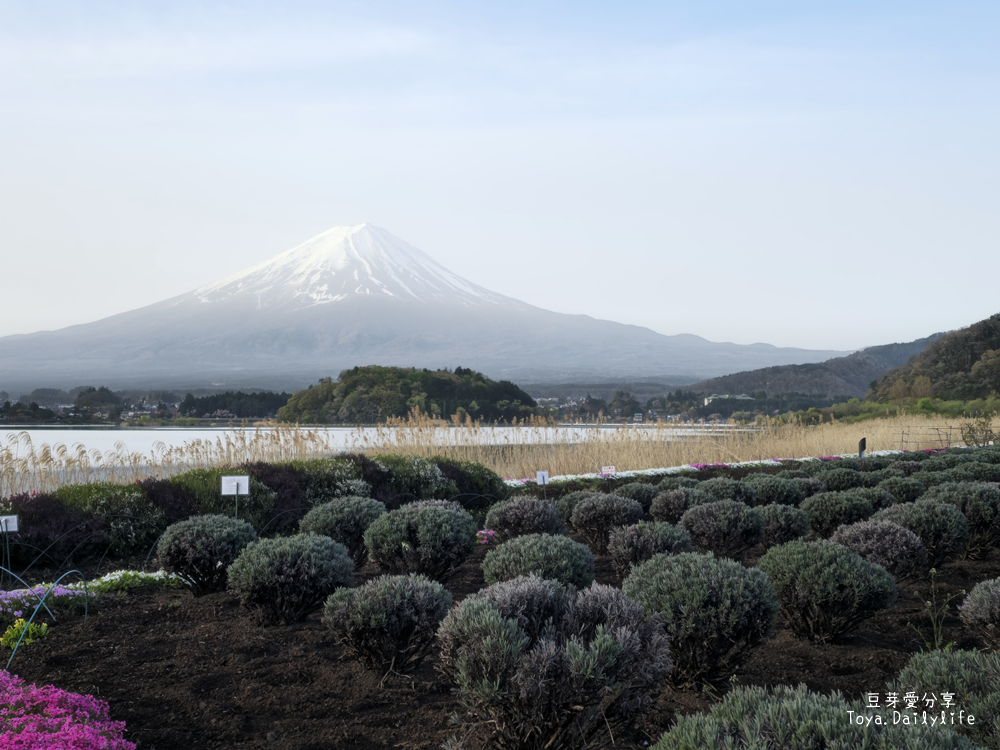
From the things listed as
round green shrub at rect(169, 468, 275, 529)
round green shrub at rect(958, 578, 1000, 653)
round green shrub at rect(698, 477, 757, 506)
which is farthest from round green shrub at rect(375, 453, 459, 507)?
round green shrub at rect(958, 578, 1000, 653)

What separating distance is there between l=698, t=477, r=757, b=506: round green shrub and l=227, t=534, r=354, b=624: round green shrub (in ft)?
15.9

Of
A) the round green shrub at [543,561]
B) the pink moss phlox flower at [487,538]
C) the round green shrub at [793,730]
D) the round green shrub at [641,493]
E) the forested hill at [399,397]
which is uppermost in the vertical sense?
the forested hill at [399,397]

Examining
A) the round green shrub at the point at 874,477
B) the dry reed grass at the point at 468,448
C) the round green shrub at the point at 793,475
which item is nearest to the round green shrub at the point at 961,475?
the round green shrub at the point at 874,477

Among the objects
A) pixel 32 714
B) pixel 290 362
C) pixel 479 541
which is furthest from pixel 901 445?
pixel 290 362

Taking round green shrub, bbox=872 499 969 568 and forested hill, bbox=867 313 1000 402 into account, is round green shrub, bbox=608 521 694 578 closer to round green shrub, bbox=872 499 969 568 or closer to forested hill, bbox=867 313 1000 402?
round green shrub, bbox=872 499 969 568

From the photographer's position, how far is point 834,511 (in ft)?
22.9

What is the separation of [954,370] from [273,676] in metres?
47.5

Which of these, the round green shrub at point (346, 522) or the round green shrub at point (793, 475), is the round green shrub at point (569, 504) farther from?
the round green shrub at point (793, 475)

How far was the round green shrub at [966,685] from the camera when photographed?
237cm

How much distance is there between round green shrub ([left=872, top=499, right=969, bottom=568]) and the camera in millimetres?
5852

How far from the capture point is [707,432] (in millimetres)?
18438

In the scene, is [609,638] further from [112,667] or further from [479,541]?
[479,541]

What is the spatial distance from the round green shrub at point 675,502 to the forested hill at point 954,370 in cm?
3378

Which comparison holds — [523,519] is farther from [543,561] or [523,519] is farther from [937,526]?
[937,526]
